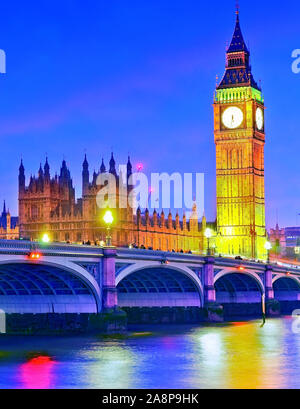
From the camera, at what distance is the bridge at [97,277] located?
61781 millimetres

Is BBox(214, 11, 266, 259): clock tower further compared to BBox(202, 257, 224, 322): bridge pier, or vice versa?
BBox(214, 11, 266, 259): clock tower

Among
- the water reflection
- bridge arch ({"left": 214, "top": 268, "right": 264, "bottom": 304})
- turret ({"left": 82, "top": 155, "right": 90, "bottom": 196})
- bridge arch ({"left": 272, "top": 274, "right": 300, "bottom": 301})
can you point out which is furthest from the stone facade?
the water reflection

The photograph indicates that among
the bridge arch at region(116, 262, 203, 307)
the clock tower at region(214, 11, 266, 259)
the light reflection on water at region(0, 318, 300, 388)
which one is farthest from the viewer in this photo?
the clock tower at region(214, 11, 266, 259)

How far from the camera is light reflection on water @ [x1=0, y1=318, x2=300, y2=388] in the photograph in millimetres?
42281

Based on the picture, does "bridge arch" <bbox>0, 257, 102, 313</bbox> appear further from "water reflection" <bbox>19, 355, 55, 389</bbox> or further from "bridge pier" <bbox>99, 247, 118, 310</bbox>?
"water reflection" <bbox>19, 355, 55, 389</bbox>

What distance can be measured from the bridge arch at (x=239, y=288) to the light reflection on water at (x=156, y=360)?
27502 millimetres

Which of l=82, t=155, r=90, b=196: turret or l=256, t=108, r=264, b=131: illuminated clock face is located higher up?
l=256, t=108, r=264, b=131: illuminated clock face

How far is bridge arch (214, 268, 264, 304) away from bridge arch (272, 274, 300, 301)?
52.2 ft

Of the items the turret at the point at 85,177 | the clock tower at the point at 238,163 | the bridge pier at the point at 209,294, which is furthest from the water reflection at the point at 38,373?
the clock tower at the point at 238,163

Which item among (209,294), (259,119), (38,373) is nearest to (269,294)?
(209,294)

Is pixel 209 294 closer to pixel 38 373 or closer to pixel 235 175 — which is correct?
pixel 38 373

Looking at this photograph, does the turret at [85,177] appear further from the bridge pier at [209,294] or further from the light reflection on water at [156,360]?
the light reflection on water at [156,360]

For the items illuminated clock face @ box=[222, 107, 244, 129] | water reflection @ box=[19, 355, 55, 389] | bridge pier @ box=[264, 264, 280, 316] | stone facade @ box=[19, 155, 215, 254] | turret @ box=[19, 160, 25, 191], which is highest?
illuminated clock face @ box=[222, 107, 244, 129]
